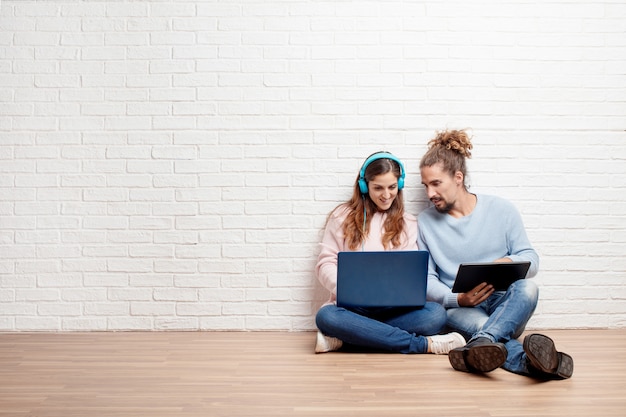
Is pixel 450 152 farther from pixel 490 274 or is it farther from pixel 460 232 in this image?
pixel 490 274

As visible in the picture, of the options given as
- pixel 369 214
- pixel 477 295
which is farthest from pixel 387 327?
pixel 369 214

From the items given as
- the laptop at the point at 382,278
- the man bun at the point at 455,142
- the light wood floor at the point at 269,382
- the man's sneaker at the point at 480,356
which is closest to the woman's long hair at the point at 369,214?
the man bun at the point at 455,142

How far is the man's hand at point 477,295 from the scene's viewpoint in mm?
3225

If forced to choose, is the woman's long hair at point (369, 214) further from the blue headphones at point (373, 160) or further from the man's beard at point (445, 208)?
the man's beard at point (445, 208)

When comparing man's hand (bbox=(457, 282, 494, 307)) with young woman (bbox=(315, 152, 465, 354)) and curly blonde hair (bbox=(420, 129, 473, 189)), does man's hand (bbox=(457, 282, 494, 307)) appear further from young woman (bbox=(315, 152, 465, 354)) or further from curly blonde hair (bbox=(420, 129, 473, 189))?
curly blonde hair (bbox=(420, 129, 473, 189))

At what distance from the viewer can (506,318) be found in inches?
114

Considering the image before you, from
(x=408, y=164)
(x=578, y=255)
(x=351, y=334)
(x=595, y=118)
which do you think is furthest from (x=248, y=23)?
(x=578, y=255)

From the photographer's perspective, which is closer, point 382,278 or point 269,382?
point 269,382

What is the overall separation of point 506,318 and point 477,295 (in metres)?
0.37

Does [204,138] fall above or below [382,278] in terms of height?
above

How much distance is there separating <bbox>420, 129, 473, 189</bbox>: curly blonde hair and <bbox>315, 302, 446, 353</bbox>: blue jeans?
0.77m

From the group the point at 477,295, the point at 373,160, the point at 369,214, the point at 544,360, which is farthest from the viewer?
the point at 369,214

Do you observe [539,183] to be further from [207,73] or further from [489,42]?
[207,73]

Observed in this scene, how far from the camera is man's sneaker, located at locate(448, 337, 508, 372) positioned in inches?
101
